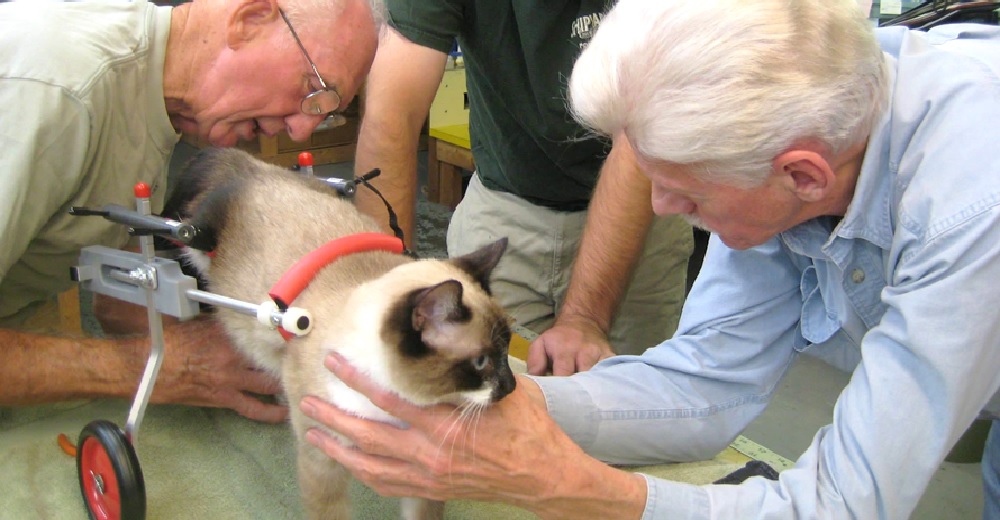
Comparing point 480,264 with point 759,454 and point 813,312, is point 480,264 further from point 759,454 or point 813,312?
point 759,454

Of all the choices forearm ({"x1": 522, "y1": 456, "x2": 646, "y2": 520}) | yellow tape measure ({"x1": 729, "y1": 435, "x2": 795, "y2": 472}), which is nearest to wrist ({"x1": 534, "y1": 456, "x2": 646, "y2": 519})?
forearm ({"x1": 522, "y1": 456, "x2": 646, "y2": 520})

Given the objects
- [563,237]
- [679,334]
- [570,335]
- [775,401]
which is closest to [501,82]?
[563,237]

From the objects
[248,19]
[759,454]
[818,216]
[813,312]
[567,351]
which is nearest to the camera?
[818,216]

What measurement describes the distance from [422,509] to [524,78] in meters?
1.04

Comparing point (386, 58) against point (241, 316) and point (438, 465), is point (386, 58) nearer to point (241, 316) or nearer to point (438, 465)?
point (241, 316)

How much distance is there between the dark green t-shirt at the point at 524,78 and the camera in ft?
5.50

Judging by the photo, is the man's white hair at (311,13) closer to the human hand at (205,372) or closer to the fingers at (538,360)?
the human hand at (205,372)

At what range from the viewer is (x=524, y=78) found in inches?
69.4

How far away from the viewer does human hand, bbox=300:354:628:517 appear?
0.97m

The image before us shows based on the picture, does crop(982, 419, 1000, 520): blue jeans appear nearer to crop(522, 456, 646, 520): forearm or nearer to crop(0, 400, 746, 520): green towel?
crop(0, 400, 746, 520): green towel

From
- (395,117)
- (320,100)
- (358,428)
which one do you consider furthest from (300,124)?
(358,428)

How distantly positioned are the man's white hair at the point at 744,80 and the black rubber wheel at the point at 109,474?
2.70ft

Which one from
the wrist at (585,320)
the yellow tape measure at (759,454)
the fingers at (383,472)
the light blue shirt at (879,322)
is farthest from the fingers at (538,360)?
the fingers at (383,472)

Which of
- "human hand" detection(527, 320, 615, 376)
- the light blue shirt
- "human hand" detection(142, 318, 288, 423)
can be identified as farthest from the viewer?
"human hand" detection(527, 320, 615, 376)
